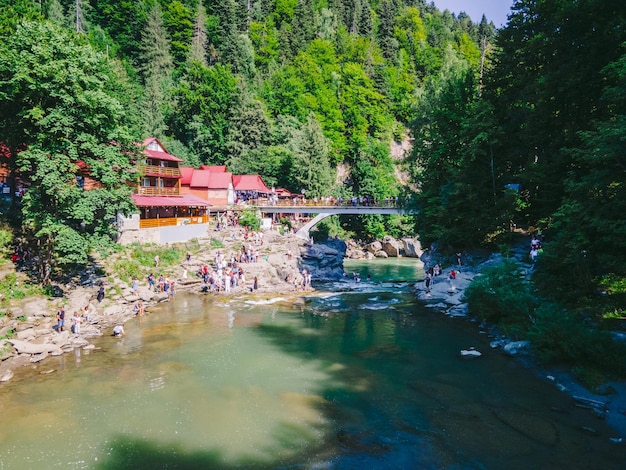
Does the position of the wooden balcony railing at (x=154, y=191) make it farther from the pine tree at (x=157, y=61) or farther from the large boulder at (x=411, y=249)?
the large boulder at (x=411, y=249)

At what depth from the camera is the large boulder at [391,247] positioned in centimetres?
6391

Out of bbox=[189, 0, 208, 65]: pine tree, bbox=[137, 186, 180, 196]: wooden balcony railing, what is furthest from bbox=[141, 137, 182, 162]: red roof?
bbox=[189, 0, 208, 65]: pine tree

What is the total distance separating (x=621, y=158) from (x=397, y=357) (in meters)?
12.2

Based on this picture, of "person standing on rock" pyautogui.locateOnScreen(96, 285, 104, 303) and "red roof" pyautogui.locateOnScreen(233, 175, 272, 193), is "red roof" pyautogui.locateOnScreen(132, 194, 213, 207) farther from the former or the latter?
"red roof" pyautogui.locateOnScreen(233, 175, 272, 193)

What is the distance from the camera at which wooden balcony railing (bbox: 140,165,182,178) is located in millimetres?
39272

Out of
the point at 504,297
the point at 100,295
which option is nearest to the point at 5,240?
the point at 100,295

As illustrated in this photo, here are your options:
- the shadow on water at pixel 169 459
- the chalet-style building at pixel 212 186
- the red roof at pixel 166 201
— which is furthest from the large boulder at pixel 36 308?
the chalet-style building at pixel 212 186

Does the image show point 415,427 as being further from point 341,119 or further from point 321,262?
point 341,119

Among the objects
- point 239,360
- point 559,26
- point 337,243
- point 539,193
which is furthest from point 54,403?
point 337,243

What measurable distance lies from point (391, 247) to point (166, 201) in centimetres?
3868

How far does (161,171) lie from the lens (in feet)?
134

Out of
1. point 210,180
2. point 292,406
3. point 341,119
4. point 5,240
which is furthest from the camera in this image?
point 341,119

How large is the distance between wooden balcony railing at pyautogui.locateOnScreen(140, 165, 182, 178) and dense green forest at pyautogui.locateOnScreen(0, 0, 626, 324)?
4934 mm

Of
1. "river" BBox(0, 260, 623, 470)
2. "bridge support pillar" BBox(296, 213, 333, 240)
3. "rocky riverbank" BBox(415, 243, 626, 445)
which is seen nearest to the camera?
"river" BBox(0, 260, 623, 470)
